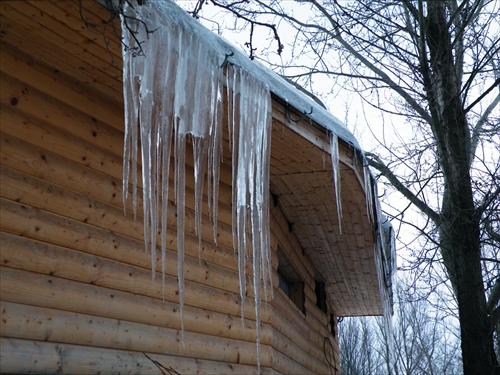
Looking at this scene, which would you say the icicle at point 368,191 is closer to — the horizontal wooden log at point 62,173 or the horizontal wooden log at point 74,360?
the horizontal wooden log at point 62,173

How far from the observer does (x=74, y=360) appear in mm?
2938

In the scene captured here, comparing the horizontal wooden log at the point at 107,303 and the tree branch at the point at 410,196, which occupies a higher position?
the tree branch at the point at 410,196

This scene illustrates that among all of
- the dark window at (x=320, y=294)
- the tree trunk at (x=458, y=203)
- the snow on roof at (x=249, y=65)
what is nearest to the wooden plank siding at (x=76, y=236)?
the snow on roof at (x=249, y=65)

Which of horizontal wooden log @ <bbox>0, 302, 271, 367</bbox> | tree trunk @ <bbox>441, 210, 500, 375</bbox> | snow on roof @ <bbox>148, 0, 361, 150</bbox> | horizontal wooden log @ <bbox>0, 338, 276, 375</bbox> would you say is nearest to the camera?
horizontal wooden log @ <bbox>0, 338, 276, 375</bbox>

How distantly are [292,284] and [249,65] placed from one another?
4085 millimetres

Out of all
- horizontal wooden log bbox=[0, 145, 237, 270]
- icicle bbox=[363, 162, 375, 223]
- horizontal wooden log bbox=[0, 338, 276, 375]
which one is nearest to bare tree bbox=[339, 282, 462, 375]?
icicle bbox=[363, 162, 375, 223]

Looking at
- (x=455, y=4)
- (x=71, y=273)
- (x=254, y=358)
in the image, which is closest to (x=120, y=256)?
(x=71, y=273)

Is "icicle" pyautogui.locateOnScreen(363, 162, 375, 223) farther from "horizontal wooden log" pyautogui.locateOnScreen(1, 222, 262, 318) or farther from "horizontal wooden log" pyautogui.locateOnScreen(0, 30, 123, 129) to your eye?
"horizontal wooden log" pyautogui.locateOnScreen(0, 30, 123, 129)

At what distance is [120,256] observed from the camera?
3451 mm

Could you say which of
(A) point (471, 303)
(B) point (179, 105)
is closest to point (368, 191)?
(A) point (471, 303)

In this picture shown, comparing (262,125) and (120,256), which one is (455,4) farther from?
(120,256)

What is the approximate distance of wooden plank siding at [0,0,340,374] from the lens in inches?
110

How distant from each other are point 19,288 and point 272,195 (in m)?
2.96

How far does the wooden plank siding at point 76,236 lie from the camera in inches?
110
